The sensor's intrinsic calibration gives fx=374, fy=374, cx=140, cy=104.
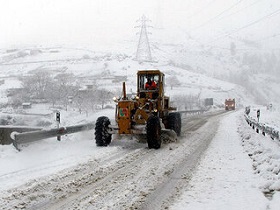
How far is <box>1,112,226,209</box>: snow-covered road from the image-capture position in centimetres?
619

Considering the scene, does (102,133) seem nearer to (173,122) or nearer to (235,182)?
(173,122)

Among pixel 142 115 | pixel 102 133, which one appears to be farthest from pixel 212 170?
pixel 142 115

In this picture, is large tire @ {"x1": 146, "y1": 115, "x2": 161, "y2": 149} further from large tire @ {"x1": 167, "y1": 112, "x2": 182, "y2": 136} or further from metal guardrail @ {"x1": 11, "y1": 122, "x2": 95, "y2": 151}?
large tire @ {"x1": 167, "y1": 112, "x2": 182, "y2": 136}

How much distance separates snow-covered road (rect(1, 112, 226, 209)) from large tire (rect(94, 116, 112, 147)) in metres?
1.89

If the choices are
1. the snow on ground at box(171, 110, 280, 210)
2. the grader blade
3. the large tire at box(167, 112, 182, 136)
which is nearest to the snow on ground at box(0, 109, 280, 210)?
the snow on ground at box(171, 110, 280, 210)

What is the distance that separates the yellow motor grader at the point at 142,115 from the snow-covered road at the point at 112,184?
1666mm

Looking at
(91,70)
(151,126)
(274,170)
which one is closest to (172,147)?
(151,126)

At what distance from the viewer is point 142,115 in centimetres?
1392

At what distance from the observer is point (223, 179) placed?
7871mm

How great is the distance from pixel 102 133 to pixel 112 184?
5.79 m

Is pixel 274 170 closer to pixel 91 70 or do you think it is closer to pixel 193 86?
pixel 193 86

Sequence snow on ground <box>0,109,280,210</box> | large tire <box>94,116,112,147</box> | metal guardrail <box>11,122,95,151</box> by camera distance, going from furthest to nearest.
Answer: large tire <box>94,116,112,147</box>, metal guardrail <box>11,122,95,151</box>, snow on ground <box>0,109,280,210</box>

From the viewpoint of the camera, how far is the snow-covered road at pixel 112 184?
619cm

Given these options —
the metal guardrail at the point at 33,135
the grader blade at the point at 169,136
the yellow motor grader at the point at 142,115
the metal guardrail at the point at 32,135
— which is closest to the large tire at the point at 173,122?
the yellow motor grader at the point at 142,115
